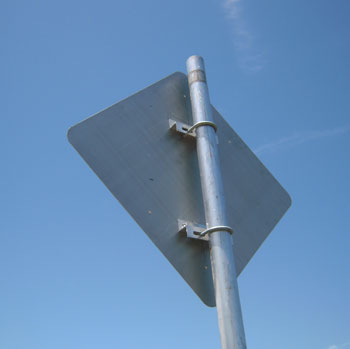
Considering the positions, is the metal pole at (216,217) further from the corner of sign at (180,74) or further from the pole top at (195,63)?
the corner of sign at (180,74)

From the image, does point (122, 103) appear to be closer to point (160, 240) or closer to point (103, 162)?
point (103, 162)

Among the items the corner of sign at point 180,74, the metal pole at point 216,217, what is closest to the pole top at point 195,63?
the metal pole at point 216,217

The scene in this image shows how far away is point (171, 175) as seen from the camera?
11.7ft

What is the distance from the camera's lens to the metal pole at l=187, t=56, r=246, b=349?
9.37 ft

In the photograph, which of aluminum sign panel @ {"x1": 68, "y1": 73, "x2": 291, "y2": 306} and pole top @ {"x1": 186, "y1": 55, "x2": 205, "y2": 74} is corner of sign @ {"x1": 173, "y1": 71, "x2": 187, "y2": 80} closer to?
aluminum sign panel @ {"x1": 68, "y1": 73, "x2": 291, "y2": 306}

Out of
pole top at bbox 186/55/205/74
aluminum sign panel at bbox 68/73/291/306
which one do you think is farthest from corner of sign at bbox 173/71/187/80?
pole top at bbox 186/55/205/74

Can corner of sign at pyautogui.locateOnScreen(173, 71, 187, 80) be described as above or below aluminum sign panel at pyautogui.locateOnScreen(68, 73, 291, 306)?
above

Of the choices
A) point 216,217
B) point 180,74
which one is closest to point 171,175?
point 216,217

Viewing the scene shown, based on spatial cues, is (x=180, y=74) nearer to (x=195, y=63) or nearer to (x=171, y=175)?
(x=195, y=63)

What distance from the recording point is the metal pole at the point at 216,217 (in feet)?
9.37

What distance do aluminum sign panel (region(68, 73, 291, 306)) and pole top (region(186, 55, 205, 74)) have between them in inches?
6.2

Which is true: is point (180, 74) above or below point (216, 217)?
above

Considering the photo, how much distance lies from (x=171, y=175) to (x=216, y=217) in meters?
0.58

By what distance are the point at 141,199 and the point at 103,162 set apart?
39cm
